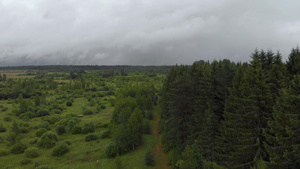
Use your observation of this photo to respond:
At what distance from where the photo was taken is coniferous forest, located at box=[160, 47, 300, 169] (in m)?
14.5

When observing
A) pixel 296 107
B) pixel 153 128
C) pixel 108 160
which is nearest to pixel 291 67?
pixel 296 107

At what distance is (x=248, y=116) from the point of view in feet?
59.0

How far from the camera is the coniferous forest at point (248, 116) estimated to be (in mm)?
14516

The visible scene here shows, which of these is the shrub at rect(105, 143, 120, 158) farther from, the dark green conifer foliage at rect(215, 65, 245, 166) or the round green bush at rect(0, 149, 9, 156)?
the round green bush at rect(0, 149, 9, 156)

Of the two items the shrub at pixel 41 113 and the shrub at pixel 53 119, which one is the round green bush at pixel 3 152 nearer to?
the shrub at pixel 53 119

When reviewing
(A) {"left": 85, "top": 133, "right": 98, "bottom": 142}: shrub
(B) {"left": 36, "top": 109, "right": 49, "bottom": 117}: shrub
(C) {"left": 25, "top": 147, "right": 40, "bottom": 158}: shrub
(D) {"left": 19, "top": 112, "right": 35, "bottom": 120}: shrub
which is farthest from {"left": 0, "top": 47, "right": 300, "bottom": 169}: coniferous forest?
(B) {"left": 36, "top": 109, "right": 49, "bottom": 117}: shrub

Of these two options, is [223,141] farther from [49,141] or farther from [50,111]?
[50,111]

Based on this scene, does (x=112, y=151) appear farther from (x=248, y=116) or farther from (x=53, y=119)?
(x=53, y=119)

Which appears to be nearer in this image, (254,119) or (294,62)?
(254,119)

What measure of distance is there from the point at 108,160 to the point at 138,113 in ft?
38.7

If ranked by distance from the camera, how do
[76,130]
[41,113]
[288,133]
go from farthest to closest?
[41,113] → [76,130] → [288,133]

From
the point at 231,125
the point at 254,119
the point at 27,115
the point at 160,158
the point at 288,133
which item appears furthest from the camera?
the point at 27,115

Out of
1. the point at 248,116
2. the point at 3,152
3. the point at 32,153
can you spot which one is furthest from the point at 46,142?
the point at 248,116

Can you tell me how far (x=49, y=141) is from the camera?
45.1 metres
